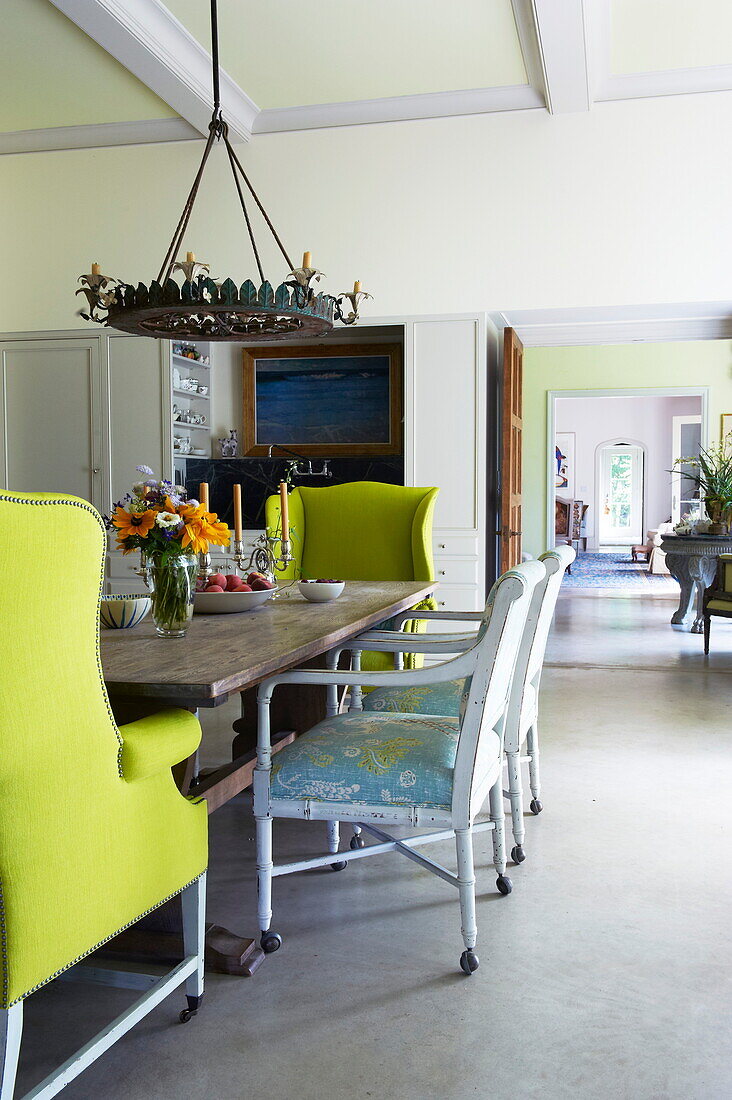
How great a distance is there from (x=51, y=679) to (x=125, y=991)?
0.97 meters

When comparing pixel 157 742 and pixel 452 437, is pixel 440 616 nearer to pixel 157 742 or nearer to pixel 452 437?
pixel 157 742

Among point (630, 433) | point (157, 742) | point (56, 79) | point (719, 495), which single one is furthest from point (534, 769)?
point (630, 433)

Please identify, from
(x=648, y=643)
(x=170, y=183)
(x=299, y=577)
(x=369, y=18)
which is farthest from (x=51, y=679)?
(x=648, y=643)

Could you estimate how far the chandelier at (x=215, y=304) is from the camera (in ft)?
10.4

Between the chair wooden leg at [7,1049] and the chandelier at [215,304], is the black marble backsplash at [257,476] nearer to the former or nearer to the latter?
the chandelier at [215,304]

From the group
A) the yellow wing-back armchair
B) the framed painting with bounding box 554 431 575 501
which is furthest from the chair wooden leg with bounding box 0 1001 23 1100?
the framed painting with bounding box 554 431 575 501

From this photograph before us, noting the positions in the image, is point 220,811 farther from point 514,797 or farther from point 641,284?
point 641,284

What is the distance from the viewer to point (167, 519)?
2.27 meters

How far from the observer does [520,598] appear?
2059 mm

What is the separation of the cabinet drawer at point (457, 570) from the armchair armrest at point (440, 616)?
2.46 m

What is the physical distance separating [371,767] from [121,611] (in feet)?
2.90

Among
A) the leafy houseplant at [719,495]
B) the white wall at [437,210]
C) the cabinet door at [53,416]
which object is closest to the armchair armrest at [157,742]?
the white wall at [437,210]

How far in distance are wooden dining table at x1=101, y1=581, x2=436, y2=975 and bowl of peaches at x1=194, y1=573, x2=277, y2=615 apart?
0.04 m

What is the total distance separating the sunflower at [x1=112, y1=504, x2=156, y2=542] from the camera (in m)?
2.29
